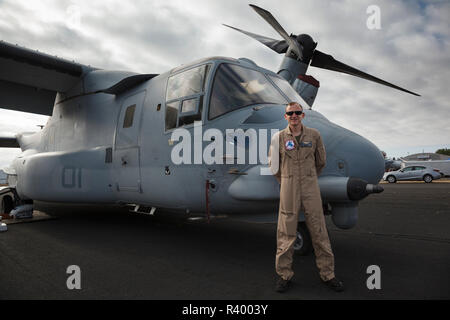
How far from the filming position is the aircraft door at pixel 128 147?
5012 mm

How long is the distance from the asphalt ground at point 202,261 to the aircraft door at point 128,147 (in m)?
1.01

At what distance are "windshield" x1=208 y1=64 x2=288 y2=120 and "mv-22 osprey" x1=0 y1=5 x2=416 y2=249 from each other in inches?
0.6

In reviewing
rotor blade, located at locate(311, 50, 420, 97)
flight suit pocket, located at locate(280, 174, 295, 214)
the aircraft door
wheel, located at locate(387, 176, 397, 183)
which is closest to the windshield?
flight suit pocket, located at locate(280, 174, 295, 214)

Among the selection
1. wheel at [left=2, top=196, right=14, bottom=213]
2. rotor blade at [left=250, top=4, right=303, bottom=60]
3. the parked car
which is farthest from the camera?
the parked car

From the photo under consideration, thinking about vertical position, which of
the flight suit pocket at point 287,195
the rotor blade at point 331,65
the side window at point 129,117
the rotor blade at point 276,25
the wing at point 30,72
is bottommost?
Answer: the flight suit pocket at point 287,195

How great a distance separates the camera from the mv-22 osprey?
3.32 m

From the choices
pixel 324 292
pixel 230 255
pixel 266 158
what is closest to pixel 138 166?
pixel 230 255

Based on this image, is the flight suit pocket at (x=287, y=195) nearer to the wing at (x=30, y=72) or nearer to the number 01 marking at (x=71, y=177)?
the number 01 marking at (x=71, y=177)

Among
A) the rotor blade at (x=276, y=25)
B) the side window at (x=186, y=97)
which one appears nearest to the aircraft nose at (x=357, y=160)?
the side window at (x=186, y=97)

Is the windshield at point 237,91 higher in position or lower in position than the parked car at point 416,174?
higher

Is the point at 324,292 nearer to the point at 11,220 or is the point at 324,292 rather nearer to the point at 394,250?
the point at 394,250

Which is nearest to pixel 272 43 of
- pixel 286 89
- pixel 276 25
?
pixel 276 25

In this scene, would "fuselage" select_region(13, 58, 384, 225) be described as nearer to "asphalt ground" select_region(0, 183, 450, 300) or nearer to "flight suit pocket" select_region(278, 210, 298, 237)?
"flight suit pocket" select_region(278, 210, 298, 237)

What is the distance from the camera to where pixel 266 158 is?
3.43 metres
